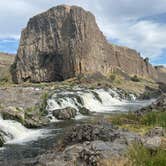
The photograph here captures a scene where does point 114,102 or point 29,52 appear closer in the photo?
point 114,102

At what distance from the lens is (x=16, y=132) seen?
1105 inches

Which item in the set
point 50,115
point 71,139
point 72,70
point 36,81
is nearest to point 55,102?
point 50,115

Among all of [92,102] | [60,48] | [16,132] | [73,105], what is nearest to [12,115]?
[16,132]

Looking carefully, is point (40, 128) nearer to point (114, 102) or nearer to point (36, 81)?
point (114, 102)

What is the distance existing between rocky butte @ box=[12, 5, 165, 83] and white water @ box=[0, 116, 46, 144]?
71.2m

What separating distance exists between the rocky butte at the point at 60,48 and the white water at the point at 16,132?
71234 millimetres

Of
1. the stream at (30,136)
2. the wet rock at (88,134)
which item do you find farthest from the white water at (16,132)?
the wet rock at (88,134)

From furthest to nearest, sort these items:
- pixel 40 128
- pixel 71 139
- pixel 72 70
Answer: pixel 72 70 → pixel 40 128 → pixel 71 139

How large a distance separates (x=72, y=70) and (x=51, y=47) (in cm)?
1056

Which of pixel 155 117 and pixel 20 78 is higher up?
pixel 20 78

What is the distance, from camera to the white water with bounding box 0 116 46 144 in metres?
26.0

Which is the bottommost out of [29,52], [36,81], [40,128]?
[40,128]

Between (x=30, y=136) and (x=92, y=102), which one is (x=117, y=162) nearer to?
(x=30, y=136)

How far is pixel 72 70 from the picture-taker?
102312 mm
